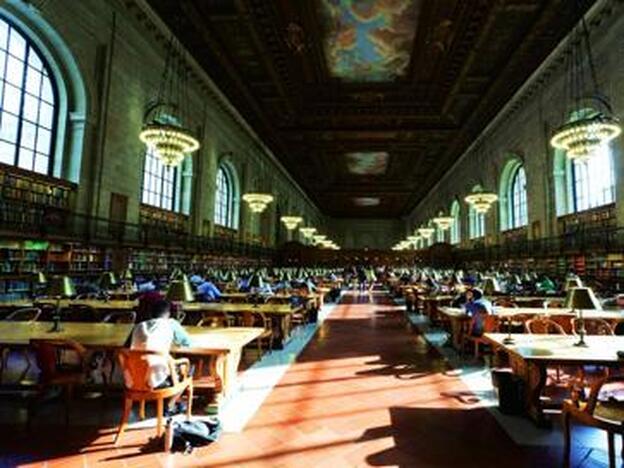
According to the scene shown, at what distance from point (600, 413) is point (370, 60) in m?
12.3

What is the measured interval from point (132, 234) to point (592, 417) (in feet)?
35.3

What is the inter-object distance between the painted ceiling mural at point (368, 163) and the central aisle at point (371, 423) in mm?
19206

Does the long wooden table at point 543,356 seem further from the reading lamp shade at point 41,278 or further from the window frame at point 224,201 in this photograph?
the window frame at point 224,201

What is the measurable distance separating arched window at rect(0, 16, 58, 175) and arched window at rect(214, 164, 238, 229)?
30.2ft

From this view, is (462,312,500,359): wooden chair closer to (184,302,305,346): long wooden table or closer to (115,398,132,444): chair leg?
(184,302,305,346): long wooden table

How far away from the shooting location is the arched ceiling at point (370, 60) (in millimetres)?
10516

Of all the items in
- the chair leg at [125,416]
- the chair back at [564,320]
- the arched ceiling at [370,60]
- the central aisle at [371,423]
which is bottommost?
the central aisle at [371,423]

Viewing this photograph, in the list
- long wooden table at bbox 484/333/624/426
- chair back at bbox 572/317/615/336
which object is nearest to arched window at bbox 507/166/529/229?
chair back at bbox 572/317/615/336

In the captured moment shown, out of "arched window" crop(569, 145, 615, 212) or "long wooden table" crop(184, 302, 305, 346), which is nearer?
"long wooden table" crop(184, 302, 305, 346)

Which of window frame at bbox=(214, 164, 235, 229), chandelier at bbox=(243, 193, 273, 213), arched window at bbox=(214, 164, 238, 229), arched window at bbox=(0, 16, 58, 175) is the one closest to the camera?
arched window at bbox=(0, 16, 58, 175)

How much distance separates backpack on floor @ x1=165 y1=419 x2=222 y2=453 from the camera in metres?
3.18

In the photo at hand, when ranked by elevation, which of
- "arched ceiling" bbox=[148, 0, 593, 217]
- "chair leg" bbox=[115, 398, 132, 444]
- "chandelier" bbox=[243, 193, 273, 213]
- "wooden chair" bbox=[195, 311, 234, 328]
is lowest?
"chair leg" bbox=[115, 398, 132, 444]

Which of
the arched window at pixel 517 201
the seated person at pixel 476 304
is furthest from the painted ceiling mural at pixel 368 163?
the seated person at pixel 476 304

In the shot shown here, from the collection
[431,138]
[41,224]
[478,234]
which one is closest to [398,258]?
[478,234]
